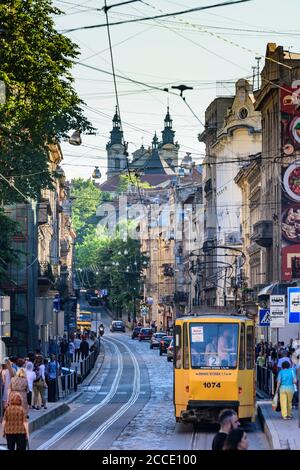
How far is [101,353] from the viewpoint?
105m

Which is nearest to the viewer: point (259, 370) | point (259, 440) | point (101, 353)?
point (259, 440)

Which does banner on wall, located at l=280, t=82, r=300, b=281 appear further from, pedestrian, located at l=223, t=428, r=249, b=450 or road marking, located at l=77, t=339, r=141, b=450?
pedestrian, located at l=223, t=428, r=249, b=450

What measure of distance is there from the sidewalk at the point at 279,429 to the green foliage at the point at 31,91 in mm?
13036

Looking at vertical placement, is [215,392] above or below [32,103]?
below

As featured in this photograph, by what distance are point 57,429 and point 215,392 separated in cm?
410

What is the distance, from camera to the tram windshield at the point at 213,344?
33906mm

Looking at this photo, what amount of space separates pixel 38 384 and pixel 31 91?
10.9 metres

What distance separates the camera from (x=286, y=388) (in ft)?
112

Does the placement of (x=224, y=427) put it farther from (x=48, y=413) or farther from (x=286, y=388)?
(x=48, y=413)

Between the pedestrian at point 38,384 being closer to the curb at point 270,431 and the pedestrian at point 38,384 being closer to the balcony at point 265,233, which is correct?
the curb at point 270,431

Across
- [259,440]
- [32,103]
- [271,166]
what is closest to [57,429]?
[259,440]

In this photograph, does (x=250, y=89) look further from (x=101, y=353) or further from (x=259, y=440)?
(x=259, y=440)

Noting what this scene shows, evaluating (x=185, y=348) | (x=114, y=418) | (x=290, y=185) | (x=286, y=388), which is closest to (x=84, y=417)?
(x=114, y=418)

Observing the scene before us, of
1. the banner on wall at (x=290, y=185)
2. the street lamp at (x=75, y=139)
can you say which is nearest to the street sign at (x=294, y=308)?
the street lamp at (x=75, y=139)
